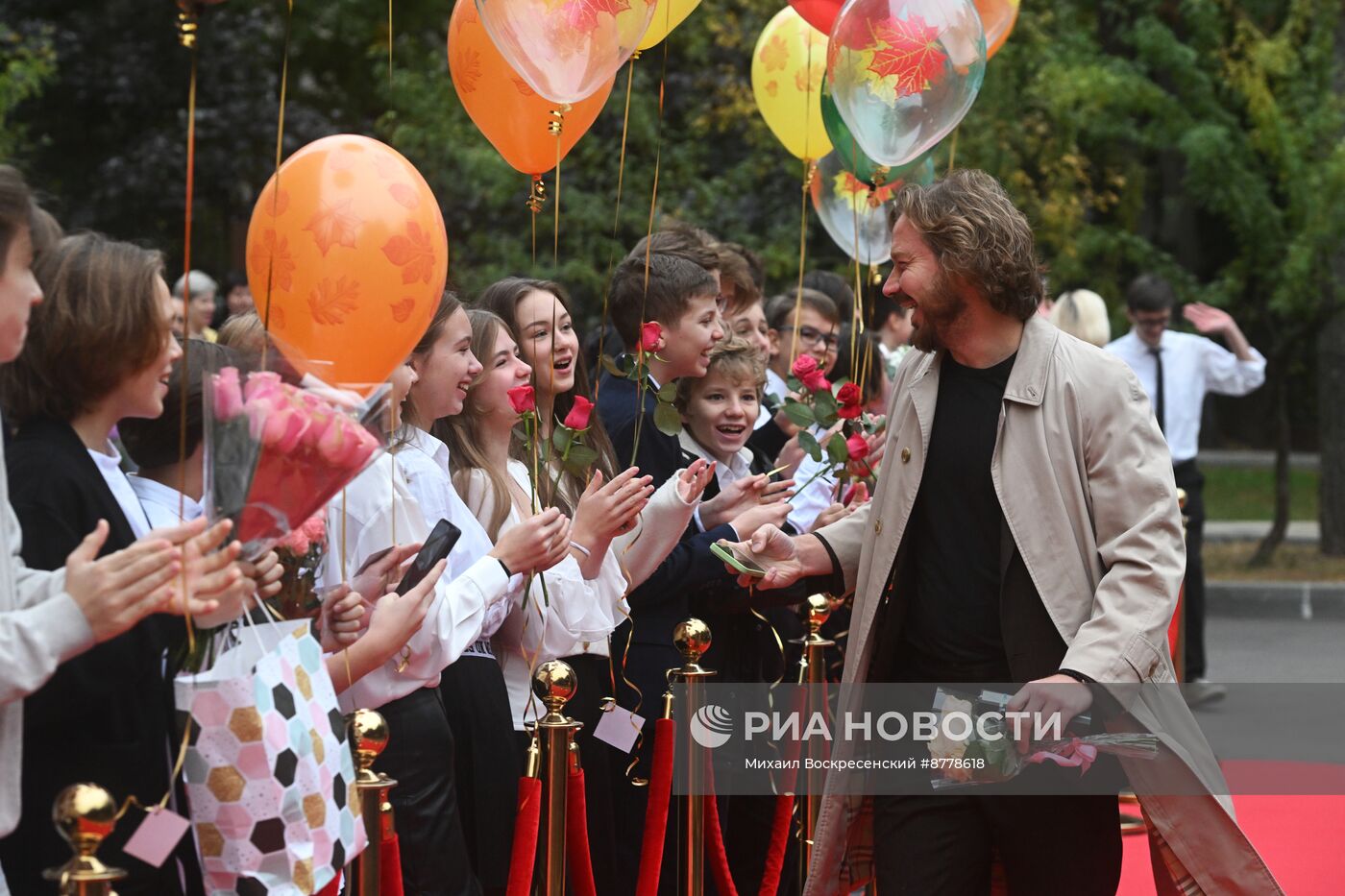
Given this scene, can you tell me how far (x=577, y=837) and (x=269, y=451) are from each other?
5.02 feet

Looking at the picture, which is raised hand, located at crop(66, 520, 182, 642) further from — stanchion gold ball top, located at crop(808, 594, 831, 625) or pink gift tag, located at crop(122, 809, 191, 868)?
stanchion gold ball top, located at crop(808, 594, 831, 625)

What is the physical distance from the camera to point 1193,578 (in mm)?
8555

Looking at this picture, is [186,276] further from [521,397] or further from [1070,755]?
[1070,755]

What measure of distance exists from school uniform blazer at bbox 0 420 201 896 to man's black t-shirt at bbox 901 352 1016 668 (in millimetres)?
1660

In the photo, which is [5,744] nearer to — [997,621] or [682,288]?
[997,621]

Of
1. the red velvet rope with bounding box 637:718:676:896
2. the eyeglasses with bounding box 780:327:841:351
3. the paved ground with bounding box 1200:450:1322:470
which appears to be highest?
the eyeglasses with bounding box 780:327:841:351

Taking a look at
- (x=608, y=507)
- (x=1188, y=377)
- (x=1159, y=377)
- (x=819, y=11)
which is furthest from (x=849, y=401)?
(x=1188, y=377)

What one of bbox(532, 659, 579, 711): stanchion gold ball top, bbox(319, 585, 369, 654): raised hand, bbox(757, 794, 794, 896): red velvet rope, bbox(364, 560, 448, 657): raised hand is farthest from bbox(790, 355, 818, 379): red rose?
bbox(319, 585, 369, 654): raised hand

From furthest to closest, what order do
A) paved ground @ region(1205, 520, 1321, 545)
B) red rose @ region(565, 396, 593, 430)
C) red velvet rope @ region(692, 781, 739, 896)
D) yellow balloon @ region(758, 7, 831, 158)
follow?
paved ground @ region(1205, 520, 1321, 545), yellow balloon @ region(758, 7, 831, 158), red velvet rope @ region(692, 781, 739, 896), red rose @ region(565, 396, 593, 430)

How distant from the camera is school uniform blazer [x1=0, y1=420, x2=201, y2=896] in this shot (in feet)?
8.68

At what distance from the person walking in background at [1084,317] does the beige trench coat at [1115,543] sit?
190 inches

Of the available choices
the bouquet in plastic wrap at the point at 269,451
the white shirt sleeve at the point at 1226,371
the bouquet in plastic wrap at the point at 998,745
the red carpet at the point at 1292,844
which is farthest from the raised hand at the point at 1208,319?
the bouquet in plastic wrap at the point at 269,451

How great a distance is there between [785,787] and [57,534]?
256cm

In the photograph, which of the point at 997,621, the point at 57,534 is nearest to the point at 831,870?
the point at 997,621
